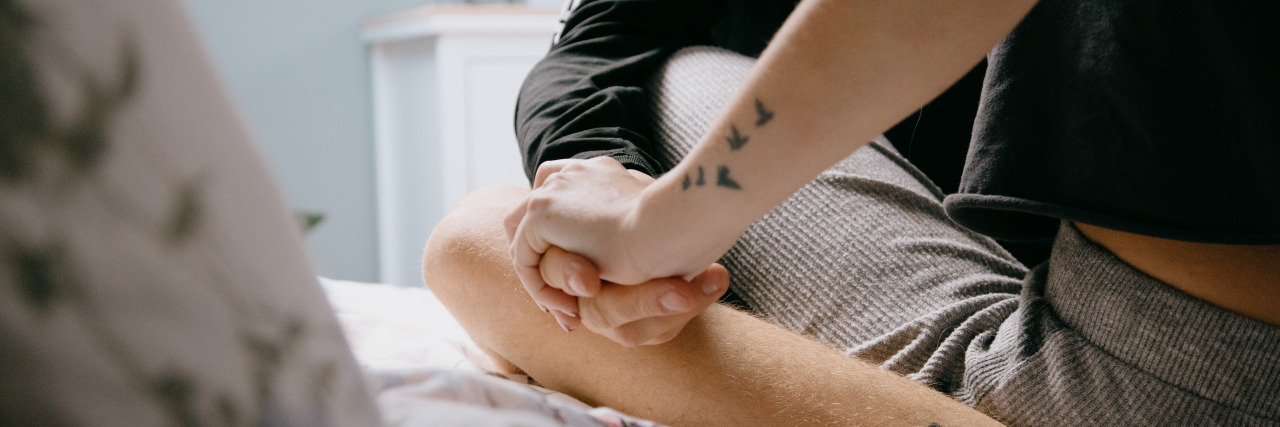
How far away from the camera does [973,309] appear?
1.67 ft

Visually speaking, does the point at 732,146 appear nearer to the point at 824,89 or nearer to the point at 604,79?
the point at 824,89

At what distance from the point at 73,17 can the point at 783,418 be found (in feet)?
1.41

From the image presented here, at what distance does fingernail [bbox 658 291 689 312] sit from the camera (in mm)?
450

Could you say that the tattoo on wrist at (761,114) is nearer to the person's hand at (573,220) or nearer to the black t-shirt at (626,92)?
the person's hand at (573,220)

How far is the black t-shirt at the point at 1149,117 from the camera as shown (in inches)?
13.9

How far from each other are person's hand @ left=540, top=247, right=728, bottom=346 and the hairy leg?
0.03 metres

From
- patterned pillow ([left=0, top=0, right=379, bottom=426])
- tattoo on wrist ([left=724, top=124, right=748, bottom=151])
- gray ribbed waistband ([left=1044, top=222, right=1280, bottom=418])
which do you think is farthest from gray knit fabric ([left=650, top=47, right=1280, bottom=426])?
patterned pillow ([left=0, top=0, right=379, bottom=426])

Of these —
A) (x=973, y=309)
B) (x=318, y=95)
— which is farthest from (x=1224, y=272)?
(x=318, y=95)

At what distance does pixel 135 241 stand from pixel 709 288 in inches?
15.2

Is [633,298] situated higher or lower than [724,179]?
lower

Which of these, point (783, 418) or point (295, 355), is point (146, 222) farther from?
point (783, 418)

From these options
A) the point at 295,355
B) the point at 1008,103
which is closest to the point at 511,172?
the point at 1008,103

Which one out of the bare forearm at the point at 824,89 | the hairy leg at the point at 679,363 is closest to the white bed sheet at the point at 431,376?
the hairy leg at the point at 679,363

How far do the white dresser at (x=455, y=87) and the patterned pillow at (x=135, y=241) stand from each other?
3.90 ft
